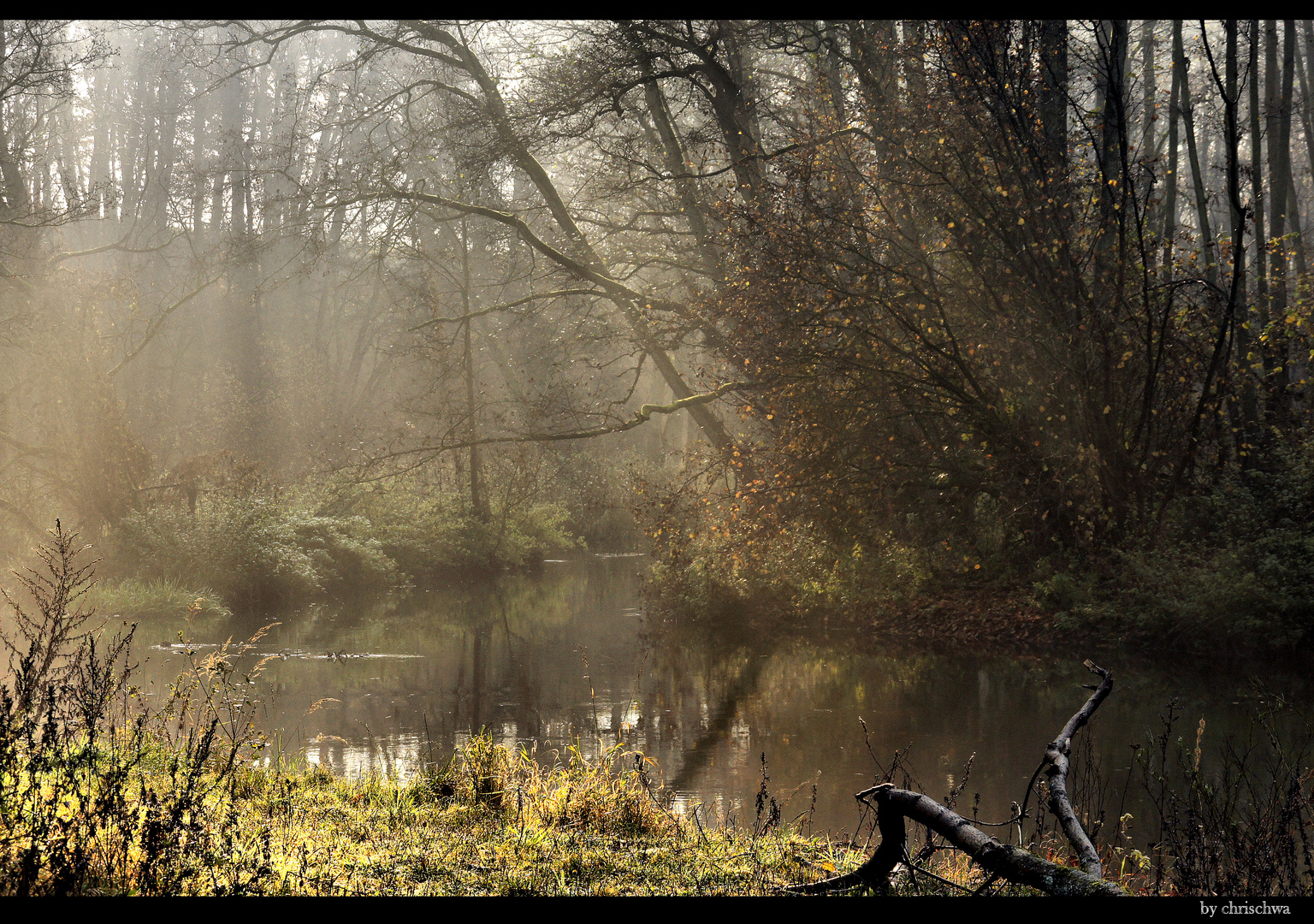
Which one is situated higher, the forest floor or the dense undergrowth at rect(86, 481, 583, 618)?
the dense undergrowth at rect(86, 481, 583, 618)

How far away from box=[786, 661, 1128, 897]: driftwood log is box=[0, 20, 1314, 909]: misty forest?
0.02 metres

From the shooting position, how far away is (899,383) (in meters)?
13.3

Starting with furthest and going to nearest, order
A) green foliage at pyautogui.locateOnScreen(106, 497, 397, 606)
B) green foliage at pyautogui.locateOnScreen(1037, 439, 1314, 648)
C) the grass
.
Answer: green foliage at pyautogui.locateOnScreen(106, 497, 397, 606) < green foliage at pyautogui.locateOnScreen(1037, 439, 1314, 648) < the grass

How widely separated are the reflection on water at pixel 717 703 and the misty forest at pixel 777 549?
85 mm

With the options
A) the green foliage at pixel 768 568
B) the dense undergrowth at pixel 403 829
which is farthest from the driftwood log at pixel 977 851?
the green foliage at pixel 768 568

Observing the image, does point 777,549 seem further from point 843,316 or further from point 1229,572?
point 1229,572

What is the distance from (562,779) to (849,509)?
339 inches

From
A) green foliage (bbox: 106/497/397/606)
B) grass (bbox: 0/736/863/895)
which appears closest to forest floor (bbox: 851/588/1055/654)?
grass (bbox: 0/736/863/895)

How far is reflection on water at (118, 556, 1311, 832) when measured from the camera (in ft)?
27.7

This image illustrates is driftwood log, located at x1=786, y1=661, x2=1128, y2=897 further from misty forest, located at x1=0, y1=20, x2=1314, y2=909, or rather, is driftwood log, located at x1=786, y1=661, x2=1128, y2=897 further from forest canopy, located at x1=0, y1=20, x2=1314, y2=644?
forest canopy, located at x1=0, y1=20, x2=1314, y2=644

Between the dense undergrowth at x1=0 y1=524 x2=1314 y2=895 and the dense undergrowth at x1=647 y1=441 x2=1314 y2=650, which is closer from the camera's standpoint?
the dense undergrowth at x1=0 y1=524 x2=1314 y2=895

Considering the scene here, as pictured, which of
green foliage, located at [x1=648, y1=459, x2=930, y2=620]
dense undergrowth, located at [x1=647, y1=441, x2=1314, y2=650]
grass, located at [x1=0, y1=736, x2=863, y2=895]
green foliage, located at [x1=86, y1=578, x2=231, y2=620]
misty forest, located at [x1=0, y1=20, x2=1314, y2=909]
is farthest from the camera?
green foliage, located at [x1=86, y1=578, x2=231, y2=620]

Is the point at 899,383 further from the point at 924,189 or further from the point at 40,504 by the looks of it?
the point at 40,504

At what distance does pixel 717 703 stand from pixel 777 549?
4.91 m
